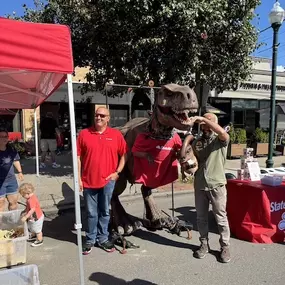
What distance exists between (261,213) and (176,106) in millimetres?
1940

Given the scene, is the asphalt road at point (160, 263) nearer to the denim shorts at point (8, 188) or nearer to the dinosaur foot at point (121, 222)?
the dinosaur foot at point (121, 222)

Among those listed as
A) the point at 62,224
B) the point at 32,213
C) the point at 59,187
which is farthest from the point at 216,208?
the point at 59,187

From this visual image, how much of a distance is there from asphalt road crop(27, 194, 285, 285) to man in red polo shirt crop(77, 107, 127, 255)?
0.99 ft

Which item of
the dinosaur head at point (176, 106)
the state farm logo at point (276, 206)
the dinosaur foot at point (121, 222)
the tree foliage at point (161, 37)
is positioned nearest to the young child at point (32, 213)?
the dinosaur foot at point (121, 222)

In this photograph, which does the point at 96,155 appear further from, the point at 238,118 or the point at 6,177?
the point at 238,118

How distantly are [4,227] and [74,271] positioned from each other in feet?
3.98

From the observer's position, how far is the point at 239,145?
13094mm


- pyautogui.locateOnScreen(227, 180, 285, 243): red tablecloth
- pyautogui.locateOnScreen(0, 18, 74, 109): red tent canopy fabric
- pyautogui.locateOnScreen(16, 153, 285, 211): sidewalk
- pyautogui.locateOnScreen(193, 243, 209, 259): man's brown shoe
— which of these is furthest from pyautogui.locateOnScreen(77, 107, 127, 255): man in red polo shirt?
pyautogui.locateOnScreen(16, 153, 285, 211): sidewalk

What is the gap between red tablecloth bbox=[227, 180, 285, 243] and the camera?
14.5ft

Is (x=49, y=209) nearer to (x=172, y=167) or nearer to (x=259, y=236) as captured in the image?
(x=172, y=167)

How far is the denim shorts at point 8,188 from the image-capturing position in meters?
4.88

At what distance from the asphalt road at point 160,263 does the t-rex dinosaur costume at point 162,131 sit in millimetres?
290

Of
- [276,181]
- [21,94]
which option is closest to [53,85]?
[21,94]

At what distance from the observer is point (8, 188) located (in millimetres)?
4945
